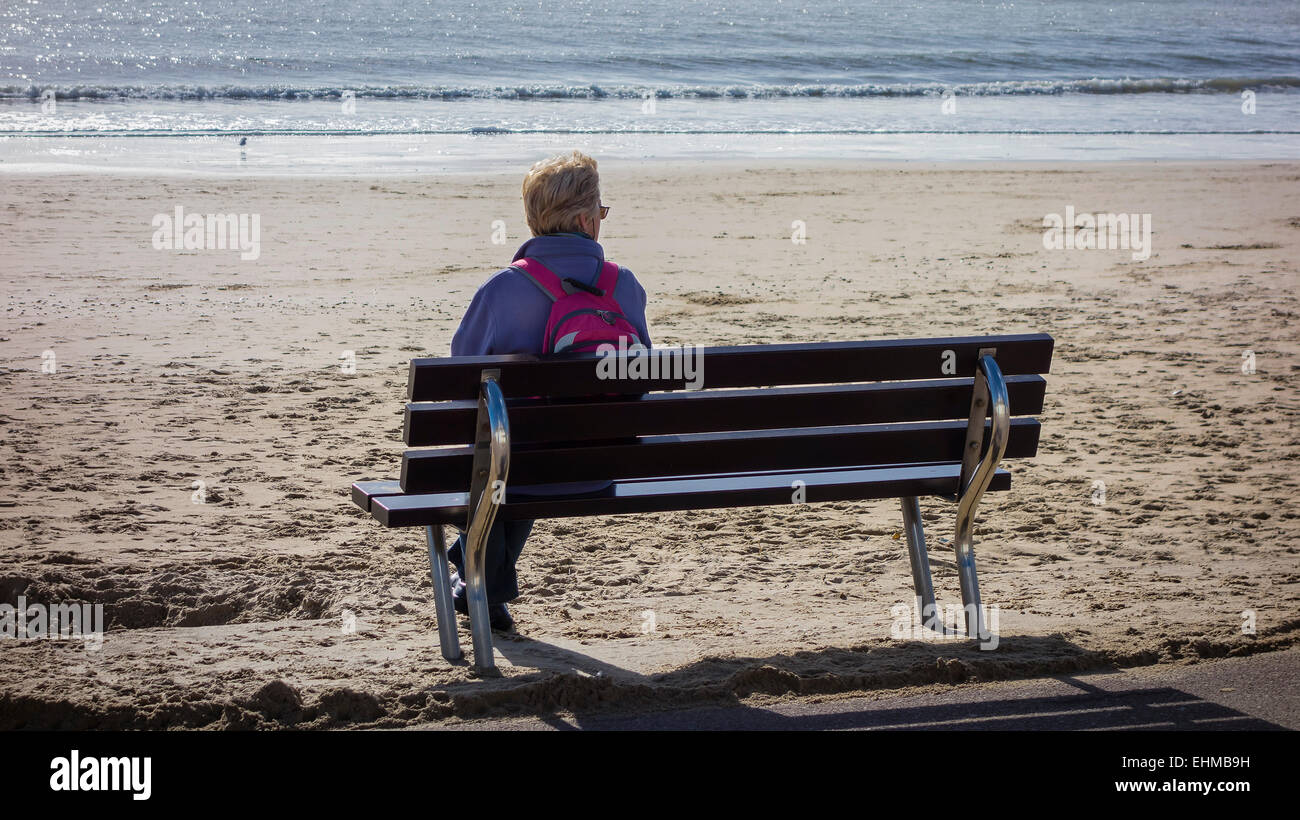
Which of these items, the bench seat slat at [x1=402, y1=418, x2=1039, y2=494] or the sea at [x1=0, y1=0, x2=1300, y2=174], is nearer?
the bench seat slat at [x1=402, y1=418, x2=1039, y2=494]

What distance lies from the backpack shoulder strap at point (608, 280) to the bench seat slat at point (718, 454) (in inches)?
17.3

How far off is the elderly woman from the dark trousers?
6.9 inches

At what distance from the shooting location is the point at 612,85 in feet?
100

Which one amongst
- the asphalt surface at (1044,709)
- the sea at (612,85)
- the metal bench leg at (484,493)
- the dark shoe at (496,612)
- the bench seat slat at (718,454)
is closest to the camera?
the metal bench leg at (484,493)

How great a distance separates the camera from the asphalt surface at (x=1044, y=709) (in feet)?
10.7

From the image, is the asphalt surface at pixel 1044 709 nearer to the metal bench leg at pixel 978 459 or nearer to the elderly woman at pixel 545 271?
the metal bench leg at pixel 978 459

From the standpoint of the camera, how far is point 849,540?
4906 millimetres

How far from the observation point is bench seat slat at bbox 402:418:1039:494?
338 centimetres

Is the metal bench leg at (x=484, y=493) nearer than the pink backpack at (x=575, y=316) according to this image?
Yes

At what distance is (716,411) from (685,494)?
247 millimetres

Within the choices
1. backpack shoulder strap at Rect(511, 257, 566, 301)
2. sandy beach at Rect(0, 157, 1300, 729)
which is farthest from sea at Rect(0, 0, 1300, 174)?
backpack shoulder strap at Rect(511, 257, 566, 301)

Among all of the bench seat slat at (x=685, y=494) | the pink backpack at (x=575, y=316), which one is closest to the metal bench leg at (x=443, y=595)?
the bench seat slat at (x=685, y=494)

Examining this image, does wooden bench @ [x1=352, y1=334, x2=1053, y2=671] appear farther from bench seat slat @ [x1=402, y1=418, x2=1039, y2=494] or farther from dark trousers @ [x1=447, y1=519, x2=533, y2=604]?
dark trousers @ [x1=447, y1=519, x2=533, y2=604]

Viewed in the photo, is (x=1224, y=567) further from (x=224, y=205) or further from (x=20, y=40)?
(x=20, y=40)
